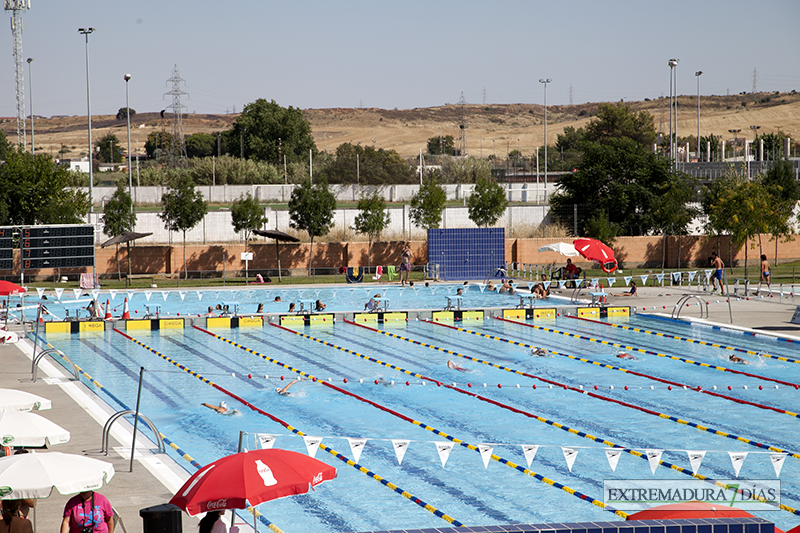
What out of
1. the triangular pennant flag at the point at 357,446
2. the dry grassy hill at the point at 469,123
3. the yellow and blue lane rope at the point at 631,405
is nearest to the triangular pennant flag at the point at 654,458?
the yellow and blue lane rope at the point at 631,405

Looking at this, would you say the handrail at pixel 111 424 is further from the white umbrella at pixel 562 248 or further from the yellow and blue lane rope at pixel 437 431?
the white umbrella at pixel 562 248

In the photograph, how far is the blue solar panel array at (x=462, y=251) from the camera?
33.5 m

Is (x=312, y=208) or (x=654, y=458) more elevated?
(x=312, y=208)

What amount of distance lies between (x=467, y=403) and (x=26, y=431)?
787 centimetres

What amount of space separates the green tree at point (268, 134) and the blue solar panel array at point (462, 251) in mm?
43579

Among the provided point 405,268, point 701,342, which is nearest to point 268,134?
point 405,268

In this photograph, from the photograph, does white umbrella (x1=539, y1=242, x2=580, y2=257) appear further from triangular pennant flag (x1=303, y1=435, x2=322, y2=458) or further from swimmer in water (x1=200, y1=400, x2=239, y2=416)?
triangular pennant flag (x1=303, y1=435, x2=322, y2=458)

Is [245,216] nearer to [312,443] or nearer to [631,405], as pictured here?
[631,405]

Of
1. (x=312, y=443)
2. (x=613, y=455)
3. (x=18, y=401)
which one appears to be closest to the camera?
(x=613, y=455)

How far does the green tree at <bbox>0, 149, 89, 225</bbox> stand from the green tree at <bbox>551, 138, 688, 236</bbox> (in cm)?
2295

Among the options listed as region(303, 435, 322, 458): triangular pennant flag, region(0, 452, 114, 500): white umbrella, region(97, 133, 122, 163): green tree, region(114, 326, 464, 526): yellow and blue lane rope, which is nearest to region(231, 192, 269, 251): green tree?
region(114, 326, 464, 526): yellow and blue lane rope

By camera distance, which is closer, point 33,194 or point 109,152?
point 33,194

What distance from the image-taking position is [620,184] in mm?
38656

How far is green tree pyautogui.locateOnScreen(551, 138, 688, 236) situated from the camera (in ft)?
127
